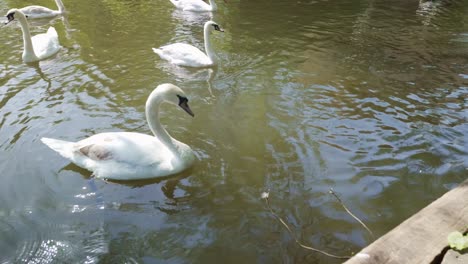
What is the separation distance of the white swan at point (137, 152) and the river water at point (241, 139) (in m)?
0.15

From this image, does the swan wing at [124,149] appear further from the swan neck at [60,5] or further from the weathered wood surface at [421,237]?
the swan neck at [60,5]

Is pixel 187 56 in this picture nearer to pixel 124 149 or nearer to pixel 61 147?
pixel 61 147

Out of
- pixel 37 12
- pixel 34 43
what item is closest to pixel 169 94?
pixel 34 43

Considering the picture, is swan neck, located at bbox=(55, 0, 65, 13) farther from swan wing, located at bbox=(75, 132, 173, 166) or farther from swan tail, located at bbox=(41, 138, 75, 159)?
swan wing, located at bbox=(75, 132, 173, 166)

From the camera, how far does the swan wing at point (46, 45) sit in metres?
8.88

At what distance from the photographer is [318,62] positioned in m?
8.68

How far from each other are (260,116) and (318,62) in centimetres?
301

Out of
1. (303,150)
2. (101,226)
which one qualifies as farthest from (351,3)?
(101,226)

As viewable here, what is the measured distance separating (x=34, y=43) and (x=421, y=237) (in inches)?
363

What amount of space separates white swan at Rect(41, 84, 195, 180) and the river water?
0.15 meters

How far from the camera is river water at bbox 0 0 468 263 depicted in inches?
153

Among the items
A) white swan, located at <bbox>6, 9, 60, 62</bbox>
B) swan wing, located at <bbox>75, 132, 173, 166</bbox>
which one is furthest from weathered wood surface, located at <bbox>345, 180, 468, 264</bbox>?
white swan, located at <bbox>6, 9, 60, 62</bbox>

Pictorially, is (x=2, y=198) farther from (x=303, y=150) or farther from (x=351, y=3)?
(x=351, y=3)

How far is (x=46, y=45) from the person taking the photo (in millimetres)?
9023
